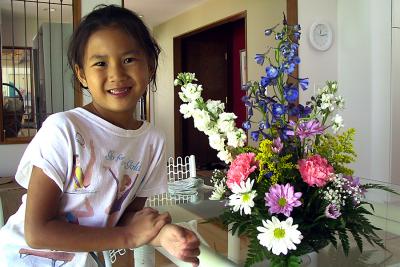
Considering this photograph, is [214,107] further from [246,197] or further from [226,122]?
[246,197]

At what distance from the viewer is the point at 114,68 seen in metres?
0.66

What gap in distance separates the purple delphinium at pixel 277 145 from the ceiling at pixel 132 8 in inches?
74.5

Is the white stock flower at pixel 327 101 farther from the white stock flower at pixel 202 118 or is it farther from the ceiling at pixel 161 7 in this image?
the ceiling at pixel 161 7

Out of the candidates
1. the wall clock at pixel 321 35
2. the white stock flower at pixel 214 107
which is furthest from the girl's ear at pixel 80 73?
the wall clock at pixel 321 35

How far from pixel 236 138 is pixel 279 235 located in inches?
8.2

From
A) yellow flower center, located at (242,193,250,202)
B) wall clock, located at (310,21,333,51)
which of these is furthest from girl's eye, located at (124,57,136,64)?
wall clock, located at (310,21,333,51)

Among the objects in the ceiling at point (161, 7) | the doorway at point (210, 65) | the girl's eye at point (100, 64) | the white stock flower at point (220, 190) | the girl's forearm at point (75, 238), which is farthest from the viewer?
the doorway at point (210, 65)

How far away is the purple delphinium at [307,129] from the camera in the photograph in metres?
0.78

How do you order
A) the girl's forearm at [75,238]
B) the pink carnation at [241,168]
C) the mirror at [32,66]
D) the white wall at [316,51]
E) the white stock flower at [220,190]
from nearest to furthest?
1. the girl's forearm at [75,238]
2. the pink carnation at [241,168]
3. the white stock flower at [220,190]
4. the mirror at [32,66]
5. the white wall at [316,51]

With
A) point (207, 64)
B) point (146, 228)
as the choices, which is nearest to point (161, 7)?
point (207, 64)

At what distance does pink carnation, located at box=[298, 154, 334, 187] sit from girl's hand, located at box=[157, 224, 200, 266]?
0.93ft

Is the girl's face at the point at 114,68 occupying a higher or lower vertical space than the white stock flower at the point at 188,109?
higher

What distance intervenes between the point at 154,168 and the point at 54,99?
3152 millimetres

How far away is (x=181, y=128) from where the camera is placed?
253 inches
